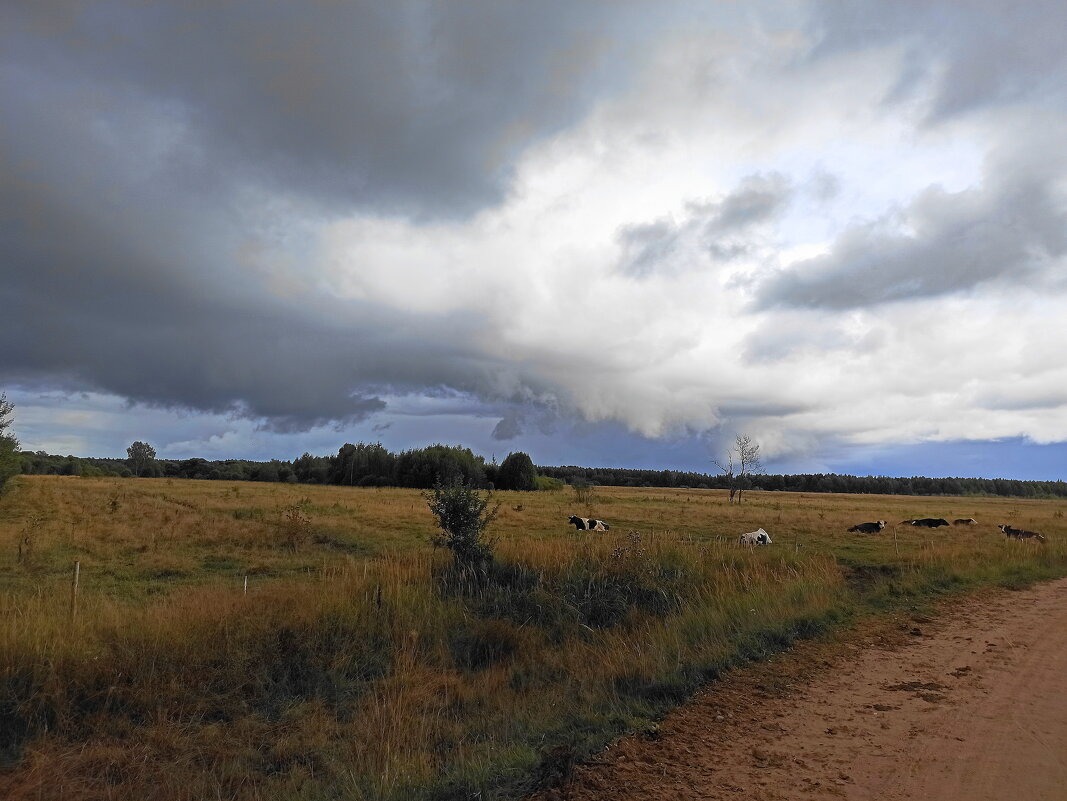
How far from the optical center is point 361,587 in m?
11.1

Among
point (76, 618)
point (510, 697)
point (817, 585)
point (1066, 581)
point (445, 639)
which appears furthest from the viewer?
point (1066, 581)

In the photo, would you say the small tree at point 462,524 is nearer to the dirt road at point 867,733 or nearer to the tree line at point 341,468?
the dirt road at point 867,733

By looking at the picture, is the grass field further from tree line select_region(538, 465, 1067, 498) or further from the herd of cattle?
tree line select_region(538, 465, 1067, 498)

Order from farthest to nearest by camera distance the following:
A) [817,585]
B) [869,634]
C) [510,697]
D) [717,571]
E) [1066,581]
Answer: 1. [1066,581]
2. [717,571]
3. [817,585]
4. [869,634]
5. [510,697]

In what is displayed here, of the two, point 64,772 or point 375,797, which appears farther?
point 64,772

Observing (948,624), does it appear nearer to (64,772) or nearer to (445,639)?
Answer: (445,639)

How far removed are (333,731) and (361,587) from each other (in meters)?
3.84

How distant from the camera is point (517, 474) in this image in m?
94.9

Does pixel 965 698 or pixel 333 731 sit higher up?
pixel 965 698

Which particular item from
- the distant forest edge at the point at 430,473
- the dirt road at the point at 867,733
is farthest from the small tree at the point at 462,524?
the distant forest edge at the point at 430,473

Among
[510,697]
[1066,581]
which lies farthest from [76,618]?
[1066,581]

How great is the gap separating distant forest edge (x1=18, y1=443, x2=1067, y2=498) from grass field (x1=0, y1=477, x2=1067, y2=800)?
5484 centimetres

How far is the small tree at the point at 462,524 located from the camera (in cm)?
1331

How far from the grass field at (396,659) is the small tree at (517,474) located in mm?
77475
